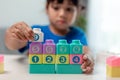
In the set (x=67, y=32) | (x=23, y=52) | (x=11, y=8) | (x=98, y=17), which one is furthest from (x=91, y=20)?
(x=23, y=52)

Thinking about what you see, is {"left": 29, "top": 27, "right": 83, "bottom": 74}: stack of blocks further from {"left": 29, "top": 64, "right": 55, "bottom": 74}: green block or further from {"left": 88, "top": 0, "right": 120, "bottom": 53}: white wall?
{"left": 88, "top": 0, "right": 120, "bottom": 53}: white wall

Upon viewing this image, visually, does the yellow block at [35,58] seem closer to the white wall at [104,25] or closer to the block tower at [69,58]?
the block tower at [69,58]

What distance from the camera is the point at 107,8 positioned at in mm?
1612

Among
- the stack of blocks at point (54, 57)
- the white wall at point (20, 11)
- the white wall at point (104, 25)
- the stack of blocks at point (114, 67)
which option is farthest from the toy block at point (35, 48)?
the white wall at point (20, 11)

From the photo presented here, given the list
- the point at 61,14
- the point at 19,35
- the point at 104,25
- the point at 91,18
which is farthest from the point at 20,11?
the point at 19,35

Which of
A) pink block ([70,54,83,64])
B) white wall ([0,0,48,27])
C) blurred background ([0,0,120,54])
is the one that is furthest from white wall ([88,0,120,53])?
pink block ([70,54,83,64])

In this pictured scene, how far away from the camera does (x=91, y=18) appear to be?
6.22ft

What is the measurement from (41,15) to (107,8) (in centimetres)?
59

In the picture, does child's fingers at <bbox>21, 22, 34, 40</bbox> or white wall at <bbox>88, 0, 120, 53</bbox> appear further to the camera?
white wall at <bbox>88, 0, 120, 53</bbox>

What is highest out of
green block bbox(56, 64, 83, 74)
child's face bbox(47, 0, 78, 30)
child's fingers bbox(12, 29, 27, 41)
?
child's face bbox(47, 0, 78, 30)

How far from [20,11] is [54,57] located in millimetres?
1495

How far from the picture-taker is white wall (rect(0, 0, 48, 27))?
1.98 m

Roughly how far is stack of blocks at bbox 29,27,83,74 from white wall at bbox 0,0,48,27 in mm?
1422

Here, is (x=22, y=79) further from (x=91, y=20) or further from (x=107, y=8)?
(x=91, y=20)
